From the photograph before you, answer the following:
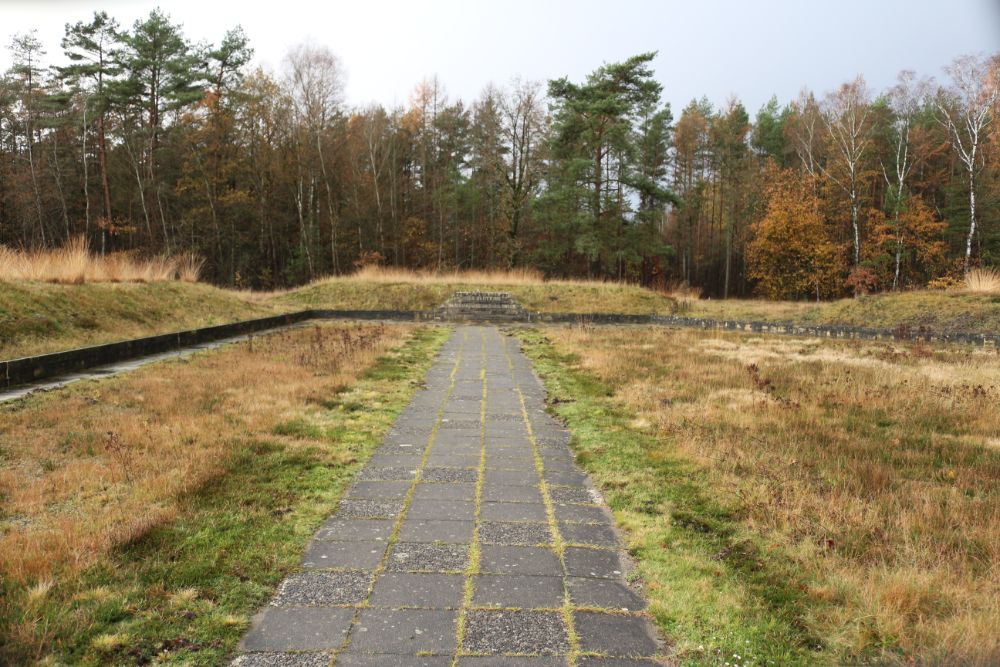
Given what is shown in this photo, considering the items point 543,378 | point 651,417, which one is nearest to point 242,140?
point 543,378

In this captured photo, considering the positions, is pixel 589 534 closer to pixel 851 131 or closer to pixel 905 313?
pixel 905 313

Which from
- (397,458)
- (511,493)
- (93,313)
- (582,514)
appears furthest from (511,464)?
(93,313)

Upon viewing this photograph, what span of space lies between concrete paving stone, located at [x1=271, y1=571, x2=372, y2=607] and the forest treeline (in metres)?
28.6

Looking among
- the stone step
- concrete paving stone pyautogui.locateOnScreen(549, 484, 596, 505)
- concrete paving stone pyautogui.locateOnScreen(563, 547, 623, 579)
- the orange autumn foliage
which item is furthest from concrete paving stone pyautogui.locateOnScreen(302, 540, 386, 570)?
the orange autumn foliage

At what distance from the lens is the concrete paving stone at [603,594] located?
291 centimetres

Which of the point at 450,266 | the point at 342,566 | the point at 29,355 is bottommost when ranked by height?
the point at 342,566

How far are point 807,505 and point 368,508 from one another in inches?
117

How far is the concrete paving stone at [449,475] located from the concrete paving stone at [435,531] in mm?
814

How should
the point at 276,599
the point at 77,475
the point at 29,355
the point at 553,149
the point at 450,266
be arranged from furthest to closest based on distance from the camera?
1. the point at 450,266
2. the point at 553,149
3. the point at 29,355
4. the point at 77,475
5. the point at 276,599

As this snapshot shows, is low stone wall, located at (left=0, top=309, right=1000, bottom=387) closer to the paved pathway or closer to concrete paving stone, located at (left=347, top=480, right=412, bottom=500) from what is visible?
the paved pathway

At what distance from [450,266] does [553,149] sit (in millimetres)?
10021

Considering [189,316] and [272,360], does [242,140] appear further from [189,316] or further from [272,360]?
[272,360]

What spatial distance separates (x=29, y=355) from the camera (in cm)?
828

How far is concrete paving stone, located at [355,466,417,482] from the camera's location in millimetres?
4707
